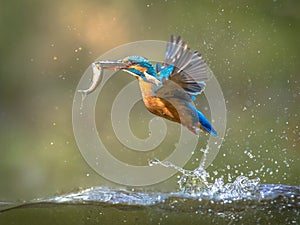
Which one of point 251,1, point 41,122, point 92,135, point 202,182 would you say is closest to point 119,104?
point 92,135

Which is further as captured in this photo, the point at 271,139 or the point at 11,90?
the point at 11,90

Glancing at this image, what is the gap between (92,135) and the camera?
4.04 metres

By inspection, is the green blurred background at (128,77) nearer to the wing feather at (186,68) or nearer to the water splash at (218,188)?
the water splash at (218,188)

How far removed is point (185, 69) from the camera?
2039mm

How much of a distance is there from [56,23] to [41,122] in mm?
668

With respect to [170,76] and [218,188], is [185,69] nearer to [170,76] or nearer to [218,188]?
[170,76]

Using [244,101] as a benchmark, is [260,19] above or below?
above

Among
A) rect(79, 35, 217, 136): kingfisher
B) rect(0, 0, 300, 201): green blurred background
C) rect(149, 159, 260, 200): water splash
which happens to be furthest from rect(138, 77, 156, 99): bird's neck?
rect(0, 0, 300, 201): green blurred background

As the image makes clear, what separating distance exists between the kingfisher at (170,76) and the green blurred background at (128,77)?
123 centimetres

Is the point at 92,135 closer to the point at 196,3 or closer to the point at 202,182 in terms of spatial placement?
the point at 196,3

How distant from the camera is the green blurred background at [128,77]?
12.0ft

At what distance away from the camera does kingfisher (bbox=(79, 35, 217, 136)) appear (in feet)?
6.70

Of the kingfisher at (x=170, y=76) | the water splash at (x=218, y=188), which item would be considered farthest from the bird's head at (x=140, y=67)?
the water splash at (x=218, y=188)

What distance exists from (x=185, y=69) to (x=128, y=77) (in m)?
2.10
